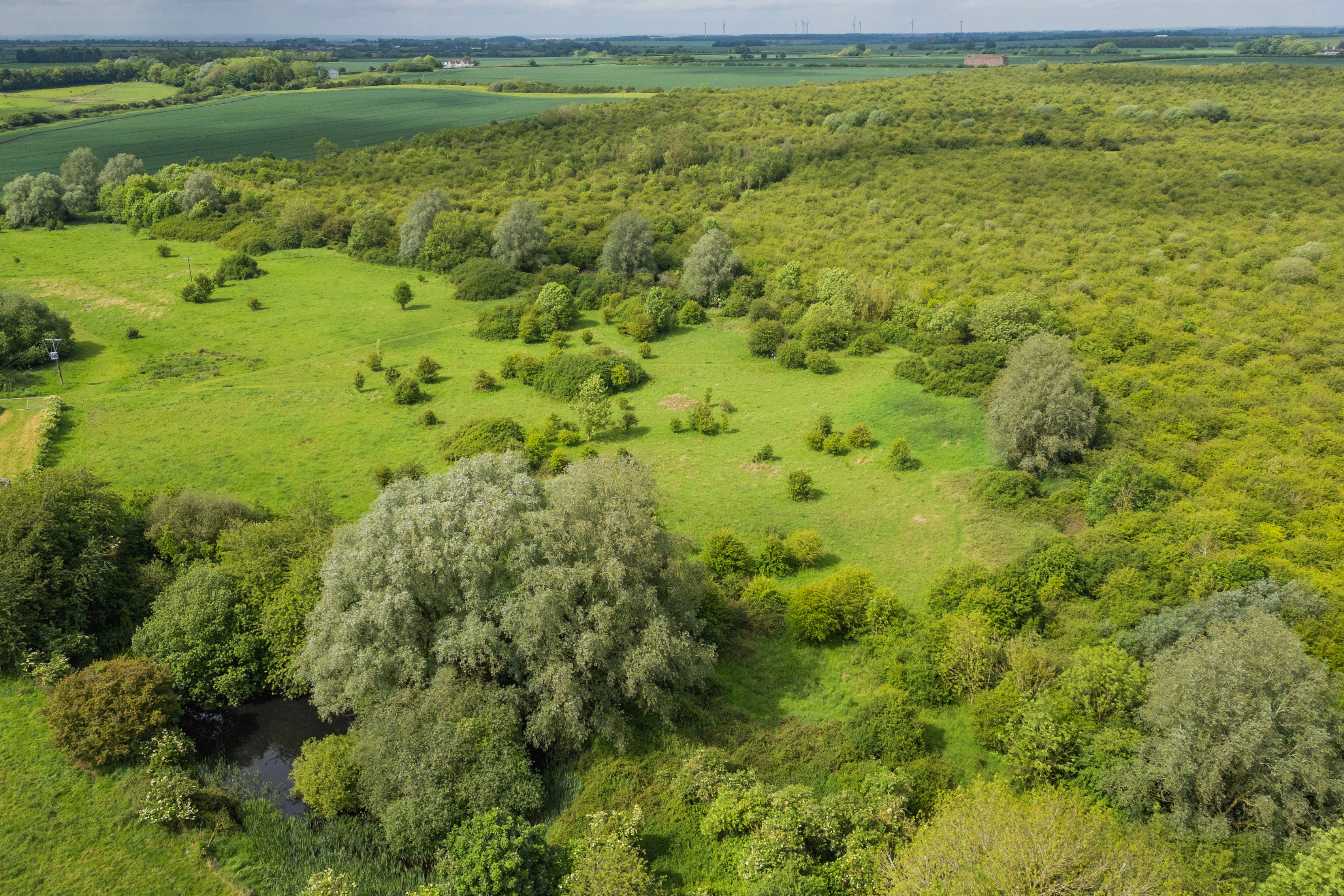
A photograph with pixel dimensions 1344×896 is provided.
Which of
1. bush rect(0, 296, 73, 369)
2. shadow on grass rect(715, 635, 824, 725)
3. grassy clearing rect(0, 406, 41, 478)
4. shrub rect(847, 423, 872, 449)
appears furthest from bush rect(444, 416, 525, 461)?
bush rect(0, 296, 73, 369)

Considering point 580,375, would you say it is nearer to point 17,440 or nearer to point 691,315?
point 691,315

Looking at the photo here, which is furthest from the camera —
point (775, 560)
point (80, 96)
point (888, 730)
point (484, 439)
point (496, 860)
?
point (80, 96)

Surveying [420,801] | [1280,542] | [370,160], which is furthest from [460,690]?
[370,160]

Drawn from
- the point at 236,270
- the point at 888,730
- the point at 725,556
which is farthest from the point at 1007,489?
the point at 236,270

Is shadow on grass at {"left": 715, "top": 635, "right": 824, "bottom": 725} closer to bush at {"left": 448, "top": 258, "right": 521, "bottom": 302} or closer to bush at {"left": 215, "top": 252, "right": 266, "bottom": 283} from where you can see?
bush at {"left": 448, "top": 258, "right": 521, "bottom": 302}

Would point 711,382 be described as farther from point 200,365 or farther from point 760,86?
point 760,86

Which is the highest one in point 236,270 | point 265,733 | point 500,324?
point 236,270

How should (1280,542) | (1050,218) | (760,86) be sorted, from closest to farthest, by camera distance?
(1280,542), (1050,218), (760,86)
